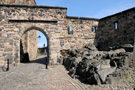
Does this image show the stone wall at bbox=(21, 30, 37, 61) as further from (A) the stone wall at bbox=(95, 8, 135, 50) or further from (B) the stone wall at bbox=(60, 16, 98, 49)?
(A) the stone wall at bbox=(95, 8, 135, 50)

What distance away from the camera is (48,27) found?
34.9 ft

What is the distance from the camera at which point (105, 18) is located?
11773 millimetres

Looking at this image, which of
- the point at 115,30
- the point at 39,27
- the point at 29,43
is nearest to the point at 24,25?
the point at 39,27

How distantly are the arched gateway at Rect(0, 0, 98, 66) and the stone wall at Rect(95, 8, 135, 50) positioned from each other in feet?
5.51

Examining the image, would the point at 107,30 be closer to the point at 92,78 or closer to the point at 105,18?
the point at 105,18

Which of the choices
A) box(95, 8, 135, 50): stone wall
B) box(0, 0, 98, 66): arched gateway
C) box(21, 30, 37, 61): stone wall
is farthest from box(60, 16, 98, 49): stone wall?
box(21, 30, 37, 61): stone wall

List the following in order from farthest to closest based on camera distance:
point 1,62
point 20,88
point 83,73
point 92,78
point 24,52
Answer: point 24,52 < point 1,62 < point 83,73 < point 92,78 < point 20,88

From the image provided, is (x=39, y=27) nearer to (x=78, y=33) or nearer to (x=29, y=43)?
(x=78, y=33)

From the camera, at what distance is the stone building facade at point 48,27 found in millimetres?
10031

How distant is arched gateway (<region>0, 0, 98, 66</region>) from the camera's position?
395 inches

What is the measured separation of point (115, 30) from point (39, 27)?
6355 millimetres

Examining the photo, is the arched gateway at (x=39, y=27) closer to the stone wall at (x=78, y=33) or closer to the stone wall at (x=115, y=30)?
the stone wall at (x=78, y=33)

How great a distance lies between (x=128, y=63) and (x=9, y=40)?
8452 millimetres

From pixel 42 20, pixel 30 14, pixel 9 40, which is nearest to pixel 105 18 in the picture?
pixel 42 20
